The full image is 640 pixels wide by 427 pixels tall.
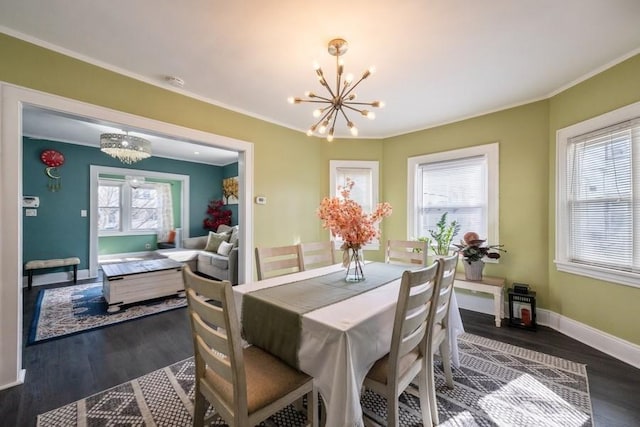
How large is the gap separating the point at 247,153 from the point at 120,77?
1.40 meters

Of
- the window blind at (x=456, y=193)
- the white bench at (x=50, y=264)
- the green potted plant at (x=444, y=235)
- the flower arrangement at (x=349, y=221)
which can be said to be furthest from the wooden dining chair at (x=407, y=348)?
the white bench at (x=50, y=264)

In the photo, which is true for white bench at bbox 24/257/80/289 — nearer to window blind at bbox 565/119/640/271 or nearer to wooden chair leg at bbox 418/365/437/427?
wooden chair leg at bbox 418/365/437/427

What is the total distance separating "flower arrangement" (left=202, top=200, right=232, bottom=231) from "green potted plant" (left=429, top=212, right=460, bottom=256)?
5129 mm

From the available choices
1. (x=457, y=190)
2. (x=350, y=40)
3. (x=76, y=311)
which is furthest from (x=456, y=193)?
(x=76, y=311)

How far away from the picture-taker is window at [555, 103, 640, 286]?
7.24 ft

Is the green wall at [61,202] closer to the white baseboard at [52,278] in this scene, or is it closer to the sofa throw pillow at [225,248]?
the white baseboard at [52,278]

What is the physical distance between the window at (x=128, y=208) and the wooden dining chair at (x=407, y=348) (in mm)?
7142

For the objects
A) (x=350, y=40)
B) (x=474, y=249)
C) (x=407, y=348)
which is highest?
(x=350, y=40)

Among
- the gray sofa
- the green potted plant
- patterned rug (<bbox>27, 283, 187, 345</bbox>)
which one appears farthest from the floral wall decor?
the green potted plant

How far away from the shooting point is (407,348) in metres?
1.31

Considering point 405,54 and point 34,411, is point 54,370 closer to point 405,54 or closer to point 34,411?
point 34,411

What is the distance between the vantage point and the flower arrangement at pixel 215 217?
6879 millimetres

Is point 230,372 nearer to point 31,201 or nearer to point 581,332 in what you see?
point 581,332

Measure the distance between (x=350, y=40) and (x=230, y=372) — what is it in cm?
221
